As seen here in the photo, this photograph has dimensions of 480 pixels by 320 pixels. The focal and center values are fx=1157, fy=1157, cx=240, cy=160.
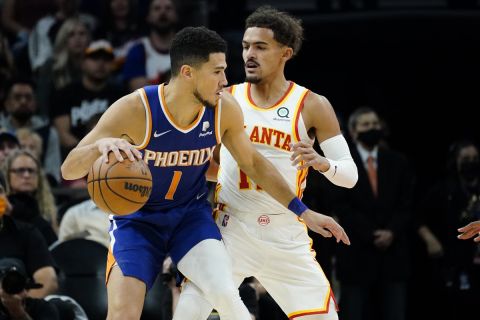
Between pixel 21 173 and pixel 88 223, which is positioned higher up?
pixel 21 173

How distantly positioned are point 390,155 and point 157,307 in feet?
7.89

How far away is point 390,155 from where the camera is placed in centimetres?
971

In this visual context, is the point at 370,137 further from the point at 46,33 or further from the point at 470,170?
the point at 46,33

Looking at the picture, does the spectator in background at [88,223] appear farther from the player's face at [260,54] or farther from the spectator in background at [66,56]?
the player's face at [260,54]

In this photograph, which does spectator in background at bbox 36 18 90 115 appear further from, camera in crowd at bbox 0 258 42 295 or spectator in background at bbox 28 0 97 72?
camera in crowd at bbox 0 258 42 295

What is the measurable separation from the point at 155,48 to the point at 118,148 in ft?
17.7

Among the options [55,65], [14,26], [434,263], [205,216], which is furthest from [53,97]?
[205,216]

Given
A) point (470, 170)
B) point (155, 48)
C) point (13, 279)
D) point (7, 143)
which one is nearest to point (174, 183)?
point (13, 279)

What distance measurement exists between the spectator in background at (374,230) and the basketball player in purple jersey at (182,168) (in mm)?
2827

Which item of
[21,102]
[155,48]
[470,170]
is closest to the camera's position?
[470,170]

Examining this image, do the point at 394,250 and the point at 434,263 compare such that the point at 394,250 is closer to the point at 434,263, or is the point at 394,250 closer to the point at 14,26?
the point at 434,263

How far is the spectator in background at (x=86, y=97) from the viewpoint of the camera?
10766 mm

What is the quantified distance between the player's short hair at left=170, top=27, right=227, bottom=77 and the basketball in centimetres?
73

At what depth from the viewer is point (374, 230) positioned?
369 inches
